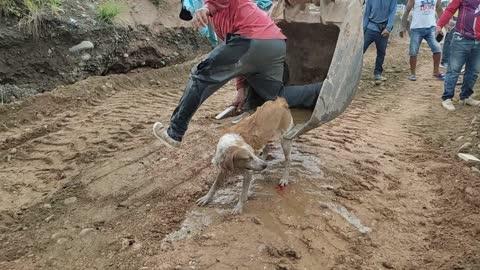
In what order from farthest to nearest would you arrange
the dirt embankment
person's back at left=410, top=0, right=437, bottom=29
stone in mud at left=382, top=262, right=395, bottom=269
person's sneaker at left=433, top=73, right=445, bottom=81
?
person's sneaker at left=433, top=73, right=445, bottom=81 → person's back at left=410, top=0, right=437, bottom=29 → the dirt embankment → stone in mud at left=382, top=262, right=395, bottom=269

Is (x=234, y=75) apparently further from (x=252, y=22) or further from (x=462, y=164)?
(x=462, y=164)

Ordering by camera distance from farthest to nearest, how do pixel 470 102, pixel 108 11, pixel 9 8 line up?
pixel 108 11
pixel 470 102
pixel 9 8

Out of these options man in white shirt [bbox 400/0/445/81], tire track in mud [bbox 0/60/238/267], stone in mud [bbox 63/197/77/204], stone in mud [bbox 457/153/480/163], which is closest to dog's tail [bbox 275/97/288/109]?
tire track in mud [bbox 0/60/238/267]

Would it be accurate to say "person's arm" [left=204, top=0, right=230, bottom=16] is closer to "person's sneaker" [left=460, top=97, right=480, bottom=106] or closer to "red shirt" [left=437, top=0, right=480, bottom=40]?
"red shirt" [left=437, top=0, right=480, bottom=40]

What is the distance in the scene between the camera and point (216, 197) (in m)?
4.03

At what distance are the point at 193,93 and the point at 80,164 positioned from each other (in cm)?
169

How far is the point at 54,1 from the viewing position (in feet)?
22.8

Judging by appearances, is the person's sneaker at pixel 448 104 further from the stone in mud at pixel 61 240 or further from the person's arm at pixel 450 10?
the stone in mud at pixel 61 240

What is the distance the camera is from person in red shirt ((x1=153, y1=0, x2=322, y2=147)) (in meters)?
3.71

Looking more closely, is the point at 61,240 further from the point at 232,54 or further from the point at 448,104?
the point at 448,104

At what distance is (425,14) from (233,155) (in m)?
6.92

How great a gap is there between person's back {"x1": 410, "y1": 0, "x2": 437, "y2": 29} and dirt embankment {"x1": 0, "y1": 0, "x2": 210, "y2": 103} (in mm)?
4031

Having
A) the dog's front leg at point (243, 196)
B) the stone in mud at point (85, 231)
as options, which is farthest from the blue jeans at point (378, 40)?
the stone in mud at point (85, 231)

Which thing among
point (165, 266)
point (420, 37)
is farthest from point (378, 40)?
point (165, 266)
